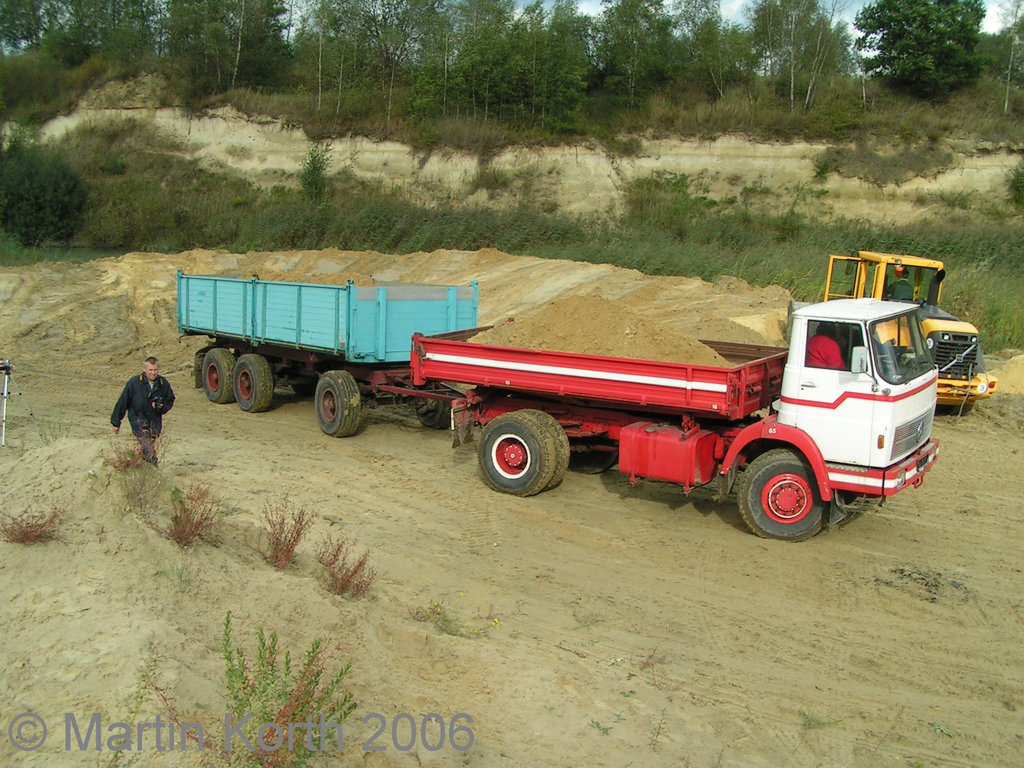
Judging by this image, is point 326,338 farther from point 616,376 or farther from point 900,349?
point 900,349

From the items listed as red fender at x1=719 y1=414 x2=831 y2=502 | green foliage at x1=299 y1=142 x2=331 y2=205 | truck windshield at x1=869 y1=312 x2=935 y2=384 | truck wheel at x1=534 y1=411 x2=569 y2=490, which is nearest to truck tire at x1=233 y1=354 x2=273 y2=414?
A: truck wheel at x1=534 y1=411 x2=569 y2=490

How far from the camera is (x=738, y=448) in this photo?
8031mm

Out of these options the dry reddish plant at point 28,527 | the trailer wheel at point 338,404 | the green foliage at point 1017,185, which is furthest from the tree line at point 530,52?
the dry reddish plant at point 28,527

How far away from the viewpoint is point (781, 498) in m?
7.90

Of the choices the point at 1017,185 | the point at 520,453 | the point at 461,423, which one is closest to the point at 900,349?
the point at 520,453

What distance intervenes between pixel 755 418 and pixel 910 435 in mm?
1577

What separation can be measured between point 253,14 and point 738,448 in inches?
1840

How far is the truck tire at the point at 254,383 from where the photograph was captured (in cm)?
1332

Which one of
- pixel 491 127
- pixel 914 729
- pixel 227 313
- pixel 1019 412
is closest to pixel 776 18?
pixel 491 127

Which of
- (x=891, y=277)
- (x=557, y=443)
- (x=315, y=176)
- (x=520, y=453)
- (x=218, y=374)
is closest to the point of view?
(x=557, y=443)

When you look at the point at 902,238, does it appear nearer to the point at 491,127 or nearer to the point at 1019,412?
the point at 1019,412

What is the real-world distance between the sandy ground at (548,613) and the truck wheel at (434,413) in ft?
4.96

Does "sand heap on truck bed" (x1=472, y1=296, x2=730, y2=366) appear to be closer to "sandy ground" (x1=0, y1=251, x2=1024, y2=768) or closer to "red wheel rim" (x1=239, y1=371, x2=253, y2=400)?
"sandy ground" (x1=0, y1=251, x2=1024, y2=768)

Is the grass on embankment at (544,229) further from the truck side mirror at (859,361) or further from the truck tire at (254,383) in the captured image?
the truck tire at (254,383)
